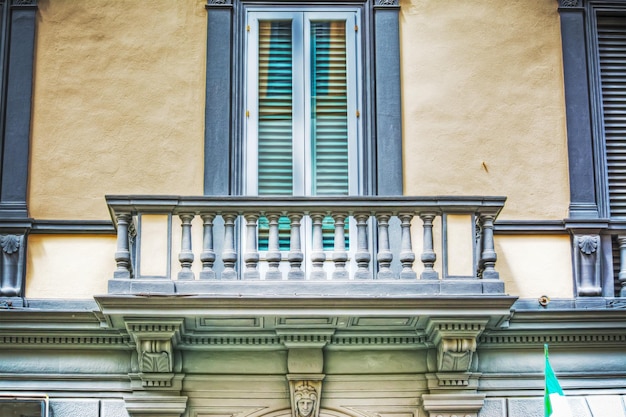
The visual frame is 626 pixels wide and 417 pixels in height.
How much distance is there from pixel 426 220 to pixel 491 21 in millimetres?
2830

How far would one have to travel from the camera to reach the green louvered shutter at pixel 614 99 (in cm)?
1298

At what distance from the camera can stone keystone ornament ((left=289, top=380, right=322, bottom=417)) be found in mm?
11805

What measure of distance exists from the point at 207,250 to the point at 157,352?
1105 millimetres

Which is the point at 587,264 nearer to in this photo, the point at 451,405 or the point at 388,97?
the point at 451,405

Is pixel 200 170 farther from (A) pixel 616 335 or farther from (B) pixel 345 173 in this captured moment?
(A) pixel 616 335

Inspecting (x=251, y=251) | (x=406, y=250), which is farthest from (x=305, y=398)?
(x=406, y=250)

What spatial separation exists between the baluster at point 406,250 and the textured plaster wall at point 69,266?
3.08m

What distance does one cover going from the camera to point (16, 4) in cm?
1317

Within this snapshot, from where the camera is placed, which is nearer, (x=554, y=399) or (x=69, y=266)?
(x=554, y=399)

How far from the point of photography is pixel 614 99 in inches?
522

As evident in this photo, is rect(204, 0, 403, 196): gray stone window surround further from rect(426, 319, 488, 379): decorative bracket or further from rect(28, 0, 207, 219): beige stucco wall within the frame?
rect(426, 319, 488, 379): decorative bracket

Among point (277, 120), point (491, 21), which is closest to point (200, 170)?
point (277, 120)

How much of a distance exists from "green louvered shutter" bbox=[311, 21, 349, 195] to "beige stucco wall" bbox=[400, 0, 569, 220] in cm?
70

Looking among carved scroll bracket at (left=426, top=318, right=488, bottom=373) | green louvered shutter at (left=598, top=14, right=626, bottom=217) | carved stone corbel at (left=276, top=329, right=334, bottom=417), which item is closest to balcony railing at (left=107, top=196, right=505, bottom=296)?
carved scroll bracket at (left=426, top=318, right=488, bottom=373)
